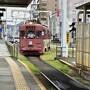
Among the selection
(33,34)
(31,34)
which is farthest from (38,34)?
(31,34)

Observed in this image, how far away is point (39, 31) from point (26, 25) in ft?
5.27

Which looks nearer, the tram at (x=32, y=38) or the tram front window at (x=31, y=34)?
the tram at (x=32, y=38)

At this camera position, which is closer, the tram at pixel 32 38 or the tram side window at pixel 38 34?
the tram at pixel 32 38

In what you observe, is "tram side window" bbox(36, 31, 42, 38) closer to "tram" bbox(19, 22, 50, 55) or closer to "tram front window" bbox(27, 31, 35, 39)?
"tram" bbox(19, 22, 50, 55)

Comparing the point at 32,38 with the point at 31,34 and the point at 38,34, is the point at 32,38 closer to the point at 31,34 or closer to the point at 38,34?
the point at 31,34

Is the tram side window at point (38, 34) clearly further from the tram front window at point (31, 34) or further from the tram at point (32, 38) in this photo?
the tram front window at point (31, 34)

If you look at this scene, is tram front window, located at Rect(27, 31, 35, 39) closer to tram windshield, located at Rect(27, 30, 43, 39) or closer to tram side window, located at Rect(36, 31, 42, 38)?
Answer: tram windshield, located at Rect(27, 30, 43, 39)

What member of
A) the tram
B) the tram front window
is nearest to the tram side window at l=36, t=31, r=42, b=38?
the tram

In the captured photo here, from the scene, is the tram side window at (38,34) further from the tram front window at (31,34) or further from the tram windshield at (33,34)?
the tram front window at (31,34)

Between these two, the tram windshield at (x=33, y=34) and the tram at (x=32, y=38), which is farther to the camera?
the tram windshield at (x=33, y=34)

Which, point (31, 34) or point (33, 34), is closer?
point (31, 34)

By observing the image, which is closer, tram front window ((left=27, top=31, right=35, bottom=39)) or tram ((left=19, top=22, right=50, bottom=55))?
tram ((left=19, top=22, right=50, bottom=55))

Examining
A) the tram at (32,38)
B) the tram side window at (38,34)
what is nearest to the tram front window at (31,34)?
the tram at (32,38)

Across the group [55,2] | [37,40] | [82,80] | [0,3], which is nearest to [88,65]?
[82,80]
